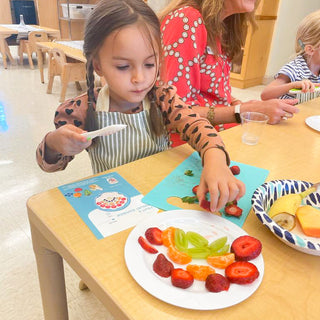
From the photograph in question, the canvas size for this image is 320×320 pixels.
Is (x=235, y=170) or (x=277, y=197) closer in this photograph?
(x=277, y=197)

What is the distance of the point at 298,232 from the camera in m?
0.58

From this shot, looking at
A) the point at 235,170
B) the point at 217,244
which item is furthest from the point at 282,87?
the point at 217,244

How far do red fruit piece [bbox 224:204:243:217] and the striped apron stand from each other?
40 centimetres

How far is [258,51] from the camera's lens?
4.06 meters

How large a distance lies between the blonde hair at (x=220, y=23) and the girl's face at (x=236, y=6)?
0.16 feet

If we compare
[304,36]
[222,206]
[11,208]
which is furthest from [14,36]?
[222,206]

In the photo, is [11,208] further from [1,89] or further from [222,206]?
[1,89]

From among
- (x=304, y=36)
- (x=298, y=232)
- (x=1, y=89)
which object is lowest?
(x=1, y=89)

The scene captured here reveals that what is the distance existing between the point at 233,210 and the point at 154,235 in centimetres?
19

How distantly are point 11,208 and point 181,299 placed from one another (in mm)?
1449

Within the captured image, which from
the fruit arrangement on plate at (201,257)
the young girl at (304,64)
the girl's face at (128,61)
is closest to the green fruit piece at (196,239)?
the fruit arrangement on plate at (201,257)

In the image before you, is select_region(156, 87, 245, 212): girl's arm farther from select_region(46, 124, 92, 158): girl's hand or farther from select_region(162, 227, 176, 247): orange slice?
select_region(46, 124, 92, 158): girl's hand

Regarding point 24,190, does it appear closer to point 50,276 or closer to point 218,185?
point 50,276

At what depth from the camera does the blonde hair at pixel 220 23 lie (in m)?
1.17
